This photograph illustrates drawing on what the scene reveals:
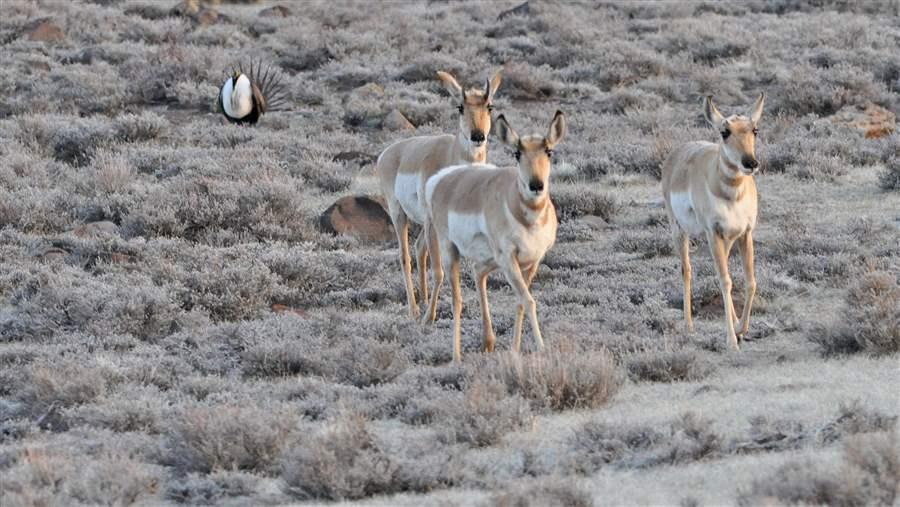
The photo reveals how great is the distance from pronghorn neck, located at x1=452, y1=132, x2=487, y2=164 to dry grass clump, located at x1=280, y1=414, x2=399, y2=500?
407 centimetres

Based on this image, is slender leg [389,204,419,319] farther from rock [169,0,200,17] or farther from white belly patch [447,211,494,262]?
rock [169,0,200,17]

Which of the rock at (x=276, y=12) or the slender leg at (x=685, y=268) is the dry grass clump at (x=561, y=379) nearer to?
the slender leg at (x=685, y=268)

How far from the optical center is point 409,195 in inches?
408

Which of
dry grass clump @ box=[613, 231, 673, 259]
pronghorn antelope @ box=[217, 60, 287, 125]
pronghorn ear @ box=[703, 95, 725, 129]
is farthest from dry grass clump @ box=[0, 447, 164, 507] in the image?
pronghorn antelope @ box=[217, 60, 287, 125]

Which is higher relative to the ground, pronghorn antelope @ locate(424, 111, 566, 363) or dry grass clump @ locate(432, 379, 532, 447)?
pronghorn antelope @ locate(424, 111, 566, 363)

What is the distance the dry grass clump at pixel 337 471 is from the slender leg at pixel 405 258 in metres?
3.95

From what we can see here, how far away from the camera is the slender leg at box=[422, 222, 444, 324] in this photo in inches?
385

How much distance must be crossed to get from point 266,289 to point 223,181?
3.44 metres

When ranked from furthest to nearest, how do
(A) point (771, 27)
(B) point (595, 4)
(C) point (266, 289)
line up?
(B) point (595, 4) → (A) point (771, 27) → (C) point (266, 289)

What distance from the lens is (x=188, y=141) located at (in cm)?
1711

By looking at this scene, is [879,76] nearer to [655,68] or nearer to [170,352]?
[655,68]

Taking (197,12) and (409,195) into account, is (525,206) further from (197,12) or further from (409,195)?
(197,12)

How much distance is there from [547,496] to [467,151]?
15.9ft

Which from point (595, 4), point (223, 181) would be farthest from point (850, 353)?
point (595, 4)
